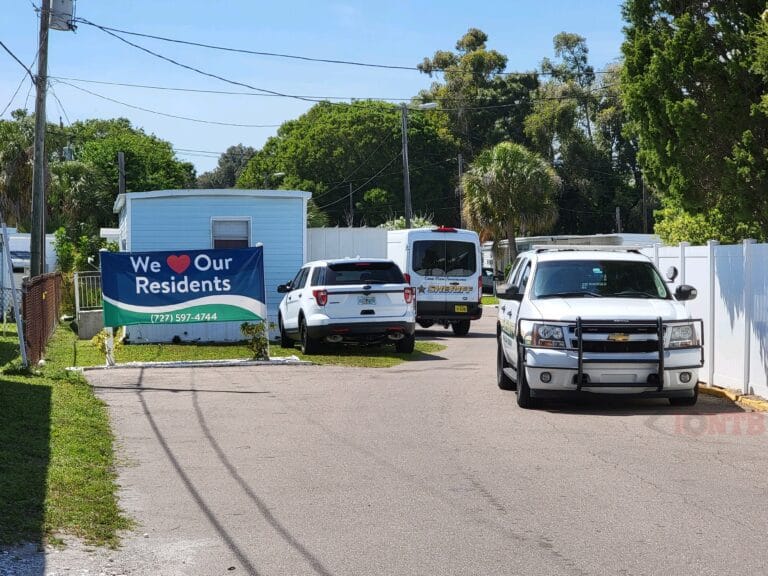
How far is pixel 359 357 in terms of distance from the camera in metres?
20.5

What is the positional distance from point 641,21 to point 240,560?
12.7 metres

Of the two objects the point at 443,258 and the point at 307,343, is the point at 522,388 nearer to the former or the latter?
the point at 307,343

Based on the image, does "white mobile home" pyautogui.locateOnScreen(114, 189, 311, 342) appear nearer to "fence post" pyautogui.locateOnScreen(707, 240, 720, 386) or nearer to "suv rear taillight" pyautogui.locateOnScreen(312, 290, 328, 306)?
"suv rear taillight" pyautogui.locateOnScreen(312, 290, 328, 306)

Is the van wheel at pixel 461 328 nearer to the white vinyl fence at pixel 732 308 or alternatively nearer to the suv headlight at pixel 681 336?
the white vinyl fence at pixel 732 308

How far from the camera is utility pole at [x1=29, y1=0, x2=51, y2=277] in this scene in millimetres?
25094

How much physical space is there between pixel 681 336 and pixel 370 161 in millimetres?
66039

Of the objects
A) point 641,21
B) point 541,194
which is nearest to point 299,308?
point 641,21

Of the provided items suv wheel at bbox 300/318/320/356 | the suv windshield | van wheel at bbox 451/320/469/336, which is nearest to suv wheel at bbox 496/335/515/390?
the suv windshield

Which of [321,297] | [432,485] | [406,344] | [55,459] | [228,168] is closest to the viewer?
[432,485]

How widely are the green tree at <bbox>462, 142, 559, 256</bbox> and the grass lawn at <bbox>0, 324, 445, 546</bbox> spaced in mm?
32863

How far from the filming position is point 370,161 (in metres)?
77.9

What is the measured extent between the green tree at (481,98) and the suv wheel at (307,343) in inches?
2227

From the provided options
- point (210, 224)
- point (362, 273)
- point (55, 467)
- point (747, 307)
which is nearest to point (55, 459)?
point (55, 467)

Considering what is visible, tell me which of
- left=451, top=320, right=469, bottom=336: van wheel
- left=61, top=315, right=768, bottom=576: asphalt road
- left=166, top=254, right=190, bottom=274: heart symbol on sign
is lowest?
left=451, top=320, right=469, bottom=336: van wheel
